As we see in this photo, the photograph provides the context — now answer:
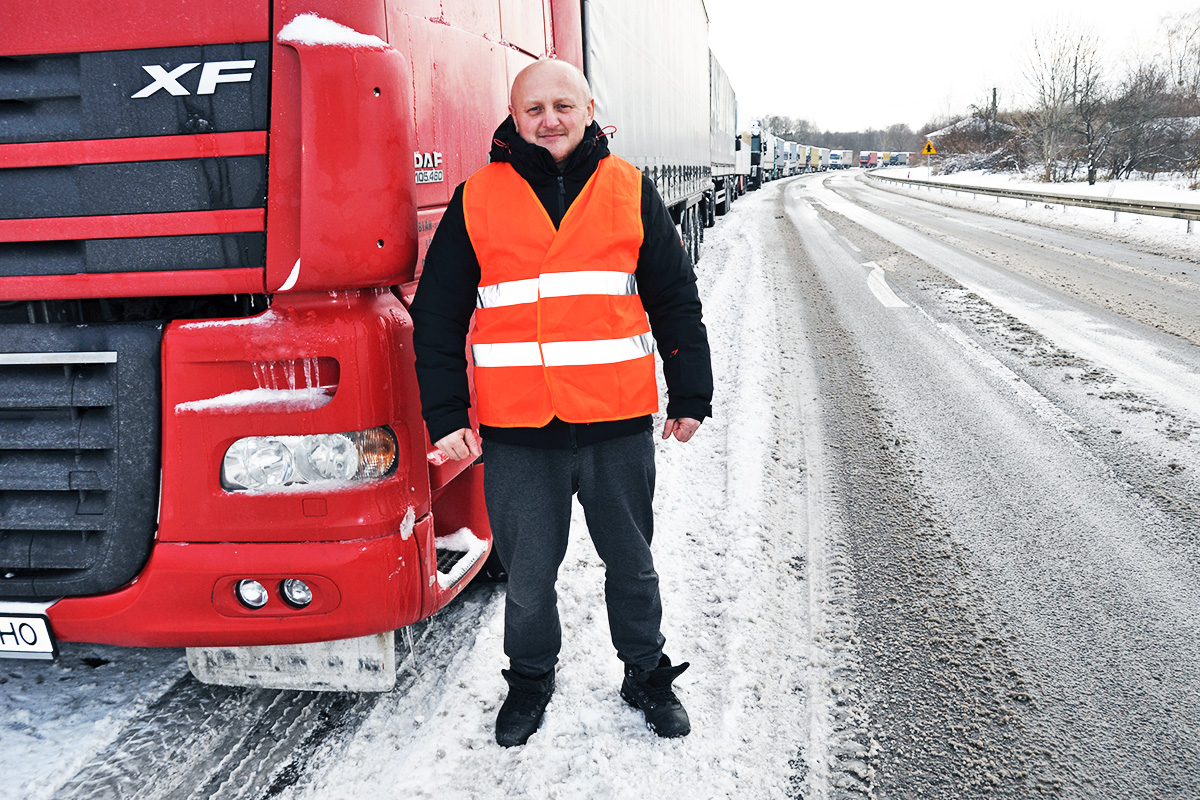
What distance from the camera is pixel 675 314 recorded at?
2.33 m

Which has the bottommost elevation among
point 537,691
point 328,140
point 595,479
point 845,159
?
point 537,691

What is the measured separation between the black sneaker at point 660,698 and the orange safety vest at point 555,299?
0.81 metres

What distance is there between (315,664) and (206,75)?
1657 millimetres

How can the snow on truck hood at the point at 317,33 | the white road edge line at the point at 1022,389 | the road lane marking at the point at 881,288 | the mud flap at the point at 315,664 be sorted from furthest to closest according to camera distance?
the road lane marking at the point at 881,288
the white road edge line at the point at 1022,389
the mud flap at the point at 315,664
the snow on truck hood at the point at 317,33

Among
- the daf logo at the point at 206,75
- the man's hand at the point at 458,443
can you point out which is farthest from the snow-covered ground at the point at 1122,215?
the daf logo at the point at 206,75

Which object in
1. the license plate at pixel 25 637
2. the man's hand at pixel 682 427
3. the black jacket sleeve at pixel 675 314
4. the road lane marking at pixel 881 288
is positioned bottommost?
the license plate at pixel 25 637

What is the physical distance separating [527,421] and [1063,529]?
2.91m

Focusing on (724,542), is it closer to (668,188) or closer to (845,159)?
(668,188)

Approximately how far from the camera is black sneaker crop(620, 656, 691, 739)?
2.35 m

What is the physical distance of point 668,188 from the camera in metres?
9.22

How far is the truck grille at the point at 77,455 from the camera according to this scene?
207cm

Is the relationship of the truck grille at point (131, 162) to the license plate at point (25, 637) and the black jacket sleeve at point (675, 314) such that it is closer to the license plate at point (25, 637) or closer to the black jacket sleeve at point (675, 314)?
the license plate at point (25, 637)

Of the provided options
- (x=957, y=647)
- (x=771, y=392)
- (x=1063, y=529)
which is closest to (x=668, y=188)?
(x=771, y=392)

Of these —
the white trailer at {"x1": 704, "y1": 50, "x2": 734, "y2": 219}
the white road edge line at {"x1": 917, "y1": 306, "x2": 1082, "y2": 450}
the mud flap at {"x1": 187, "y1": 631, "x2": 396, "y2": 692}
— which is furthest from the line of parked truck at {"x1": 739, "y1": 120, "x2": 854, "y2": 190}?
the mud flap at {"x1": 187, "y1": 631, "x2": 396, "y2": 692}
